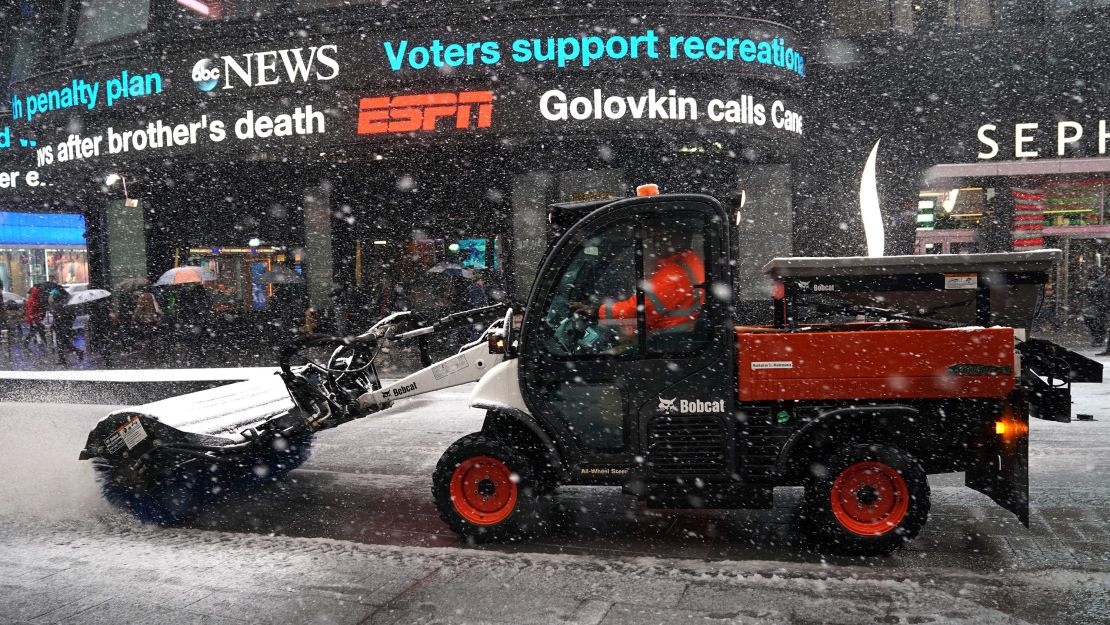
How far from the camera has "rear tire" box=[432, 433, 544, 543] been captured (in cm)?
509

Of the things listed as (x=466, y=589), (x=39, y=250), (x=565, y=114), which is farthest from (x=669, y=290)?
(x=39, y=250)

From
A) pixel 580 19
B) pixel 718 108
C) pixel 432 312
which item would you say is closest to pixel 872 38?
pixel 718 108

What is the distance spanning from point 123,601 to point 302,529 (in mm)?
1407

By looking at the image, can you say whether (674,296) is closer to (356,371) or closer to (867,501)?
(867,501)

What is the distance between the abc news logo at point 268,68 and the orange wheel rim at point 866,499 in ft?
42.0

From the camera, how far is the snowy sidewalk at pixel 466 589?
4023 millimetres

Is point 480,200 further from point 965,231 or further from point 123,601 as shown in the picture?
point 123,601

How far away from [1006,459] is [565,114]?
35.7 feet

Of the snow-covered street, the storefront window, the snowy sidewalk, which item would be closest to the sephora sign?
the snow-covered street

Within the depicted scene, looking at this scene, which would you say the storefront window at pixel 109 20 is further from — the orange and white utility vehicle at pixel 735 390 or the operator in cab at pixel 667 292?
the operator in cab at pixel 667 292

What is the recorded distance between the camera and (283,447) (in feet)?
19.8

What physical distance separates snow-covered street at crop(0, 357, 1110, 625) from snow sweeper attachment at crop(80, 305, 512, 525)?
1.05 ft

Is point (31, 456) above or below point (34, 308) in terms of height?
below

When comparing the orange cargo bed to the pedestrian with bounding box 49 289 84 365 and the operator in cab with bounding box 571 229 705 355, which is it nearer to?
the operator in cab with bounding box 571 229 705 355
